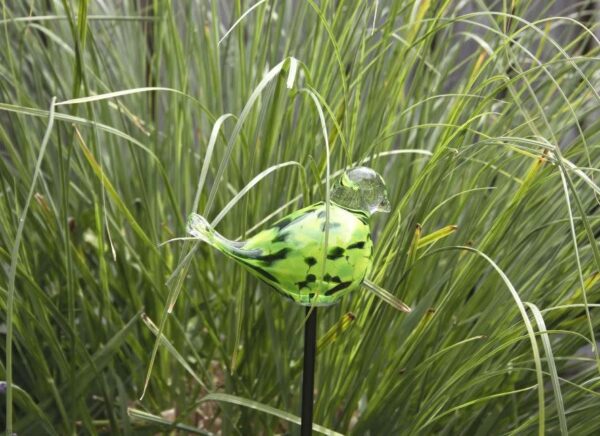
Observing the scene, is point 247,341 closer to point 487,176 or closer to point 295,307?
point 295,307

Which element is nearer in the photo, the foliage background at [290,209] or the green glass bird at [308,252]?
the green glass bird at [308,252]

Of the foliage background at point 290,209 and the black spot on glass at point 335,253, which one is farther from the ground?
the black spot on glass at point 335,253

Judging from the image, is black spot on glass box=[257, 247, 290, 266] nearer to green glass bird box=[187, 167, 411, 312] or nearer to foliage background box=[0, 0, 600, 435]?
green glass bird box=[187, 167, 411, 312]

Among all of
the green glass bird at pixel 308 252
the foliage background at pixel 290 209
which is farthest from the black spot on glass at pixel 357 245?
the foliage background at pixel 290 209

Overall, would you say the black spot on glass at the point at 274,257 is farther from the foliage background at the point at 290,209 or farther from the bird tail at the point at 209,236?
the foliage background at the point at 290,209

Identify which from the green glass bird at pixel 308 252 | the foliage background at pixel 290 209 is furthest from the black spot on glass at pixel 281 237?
the foliage background at pixel 290 209

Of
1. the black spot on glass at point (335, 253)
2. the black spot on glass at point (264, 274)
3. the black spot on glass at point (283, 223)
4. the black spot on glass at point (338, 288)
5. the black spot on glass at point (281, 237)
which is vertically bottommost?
the black spot on glass at point (338, 288)

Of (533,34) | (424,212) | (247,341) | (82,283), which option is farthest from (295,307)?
(533,34)
